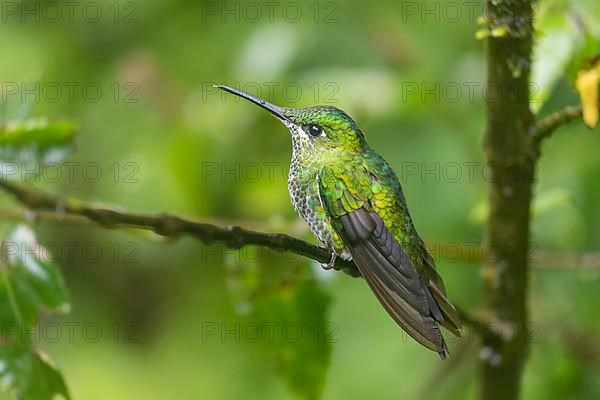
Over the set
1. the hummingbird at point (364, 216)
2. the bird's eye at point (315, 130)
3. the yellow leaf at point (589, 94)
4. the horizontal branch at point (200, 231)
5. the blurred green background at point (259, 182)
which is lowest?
the blurred green background at point (259, 182)

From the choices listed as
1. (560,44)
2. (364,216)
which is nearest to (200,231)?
(364,216)

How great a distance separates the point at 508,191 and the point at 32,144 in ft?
4.23

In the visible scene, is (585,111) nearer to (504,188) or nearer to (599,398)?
(504,188)

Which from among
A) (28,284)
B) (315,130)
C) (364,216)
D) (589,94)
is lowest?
(28,284)

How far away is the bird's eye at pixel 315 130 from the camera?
2344 mm

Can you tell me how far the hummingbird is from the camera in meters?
1.82

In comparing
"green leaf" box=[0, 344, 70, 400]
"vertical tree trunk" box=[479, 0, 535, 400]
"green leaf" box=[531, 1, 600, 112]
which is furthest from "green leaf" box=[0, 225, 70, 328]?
"green leaf" box=[531, 1, 600, 112]

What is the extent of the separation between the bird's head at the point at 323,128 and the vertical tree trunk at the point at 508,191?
376 mm

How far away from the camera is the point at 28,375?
205cm

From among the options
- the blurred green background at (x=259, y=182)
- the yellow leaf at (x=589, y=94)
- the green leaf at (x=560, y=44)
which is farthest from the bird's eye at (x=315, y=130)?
the yellow leaf at (x=589, y=94)

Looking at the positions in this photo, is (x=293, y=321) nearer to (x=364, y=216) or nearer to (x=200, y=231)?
(x=364, y=216)

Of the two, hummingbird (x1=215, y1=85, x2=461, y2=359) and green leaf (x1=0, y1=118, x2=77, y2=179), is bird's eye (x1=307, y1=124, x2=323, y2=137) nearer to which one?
hummingbird (x1=215, y1=85, x2=461, y2=359)

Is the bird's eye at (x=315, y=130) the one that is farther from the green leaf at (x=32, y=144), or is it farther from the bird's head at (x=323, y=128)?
the green leaf at (x=32, y=144)

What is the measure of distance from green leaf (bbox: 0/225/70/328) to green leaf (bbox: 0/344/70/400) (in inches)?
3.0
